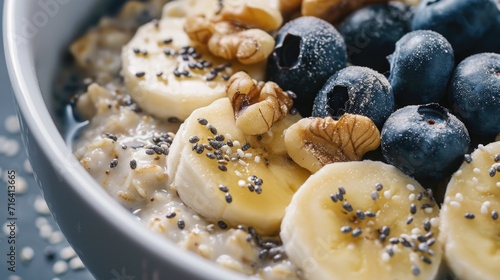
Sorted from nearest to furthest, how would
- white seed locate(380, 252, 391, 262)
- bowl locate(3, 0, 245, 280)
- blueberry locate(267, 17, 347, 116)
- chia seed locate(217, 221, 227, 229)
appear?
bowl locate(3, 0, 245, 280) < white seed locate(380, 252, 391, 262) < chia seed locate(217, 221, 227, 229) < blueberry locate(267, 17, 347, 116)

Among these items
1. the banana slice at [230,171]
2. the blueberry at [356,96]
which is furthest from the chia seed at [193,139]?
the blueberry at [356,96]

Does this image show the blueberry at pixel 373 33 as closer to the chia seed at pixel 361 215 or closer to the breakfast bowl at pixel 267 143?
the breakfast bowl at pixel 267 143

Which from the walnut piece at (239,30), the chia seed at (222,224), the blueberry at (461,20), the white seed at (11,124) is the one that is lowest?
the white seed at (11,124)

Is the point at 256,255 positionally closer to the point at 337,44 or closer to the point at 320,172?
the point at 320,172

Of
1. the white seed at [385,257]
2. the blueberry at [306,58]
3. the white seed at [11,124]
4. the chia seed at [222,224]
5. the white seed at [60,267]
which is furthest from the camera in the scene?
the white seed at [11,124]

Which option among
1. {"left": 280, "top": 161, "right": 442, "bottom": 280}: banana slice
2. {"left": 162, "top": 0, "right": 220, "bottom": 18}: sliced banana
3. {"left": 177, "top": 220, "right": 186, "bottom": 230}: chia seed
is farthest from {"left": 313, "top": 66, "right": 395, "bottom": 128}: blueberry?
{"left": 162, "top": 0, "right": 220, "bottom": 18}: sliced banana

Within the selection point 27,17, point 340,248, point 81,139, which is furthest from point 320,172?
point 27,17

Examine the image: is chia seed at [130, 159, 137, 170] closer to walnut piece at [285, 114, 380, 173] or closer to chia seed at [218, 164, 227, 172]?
chia seed at [218, 164, 227, 172]
